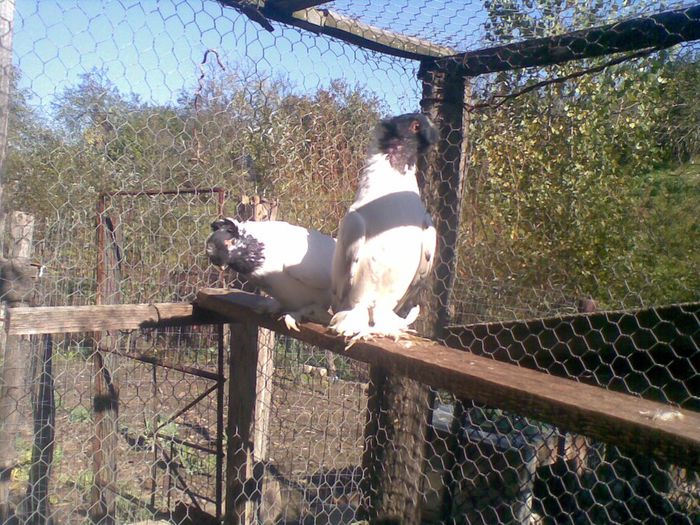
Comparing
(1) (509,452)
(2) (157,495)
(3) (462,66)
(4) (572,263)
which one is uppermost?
(3) (462,66)

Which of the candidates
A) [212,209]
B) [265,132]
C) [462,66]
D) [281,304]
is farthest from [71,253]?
[462,66]

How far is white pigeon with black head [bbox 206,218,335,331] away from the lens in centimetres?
215

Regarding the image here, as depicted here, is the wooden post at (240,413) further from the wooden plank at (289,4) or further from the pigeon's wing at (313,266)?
the wooden plank at (289,4)

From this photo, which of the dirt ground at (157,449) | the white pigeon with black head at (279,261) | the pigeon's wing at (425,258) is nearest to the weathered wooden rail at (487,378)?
the white pigeon with black head at (279,261)

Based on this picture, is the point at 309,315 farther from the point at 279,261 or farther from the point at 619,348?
the point at 619,348

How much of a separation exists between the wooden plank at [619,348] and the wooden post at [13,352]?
1548mm

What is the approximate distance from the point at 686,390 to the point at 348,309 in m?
0.99

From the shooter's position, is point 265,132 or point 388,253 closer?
point 388,253

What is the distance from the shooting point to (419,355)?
1.45 metres

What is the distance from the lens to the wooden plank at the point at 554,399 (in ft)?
3.17

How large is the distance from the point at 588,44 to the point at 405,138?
625 mm

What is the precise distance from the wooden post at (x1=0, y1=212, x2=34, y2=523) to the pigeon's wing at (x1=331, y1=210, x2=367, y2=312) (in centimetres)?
104

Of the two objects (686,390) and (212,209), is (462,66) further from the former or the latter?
(212,209)

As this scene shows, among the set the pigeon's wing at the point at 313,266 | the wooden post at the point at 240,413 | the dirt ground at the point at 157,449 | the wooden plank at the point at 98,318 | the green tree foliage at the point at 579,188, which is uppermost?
the green tree foliage at the point at 579,188
